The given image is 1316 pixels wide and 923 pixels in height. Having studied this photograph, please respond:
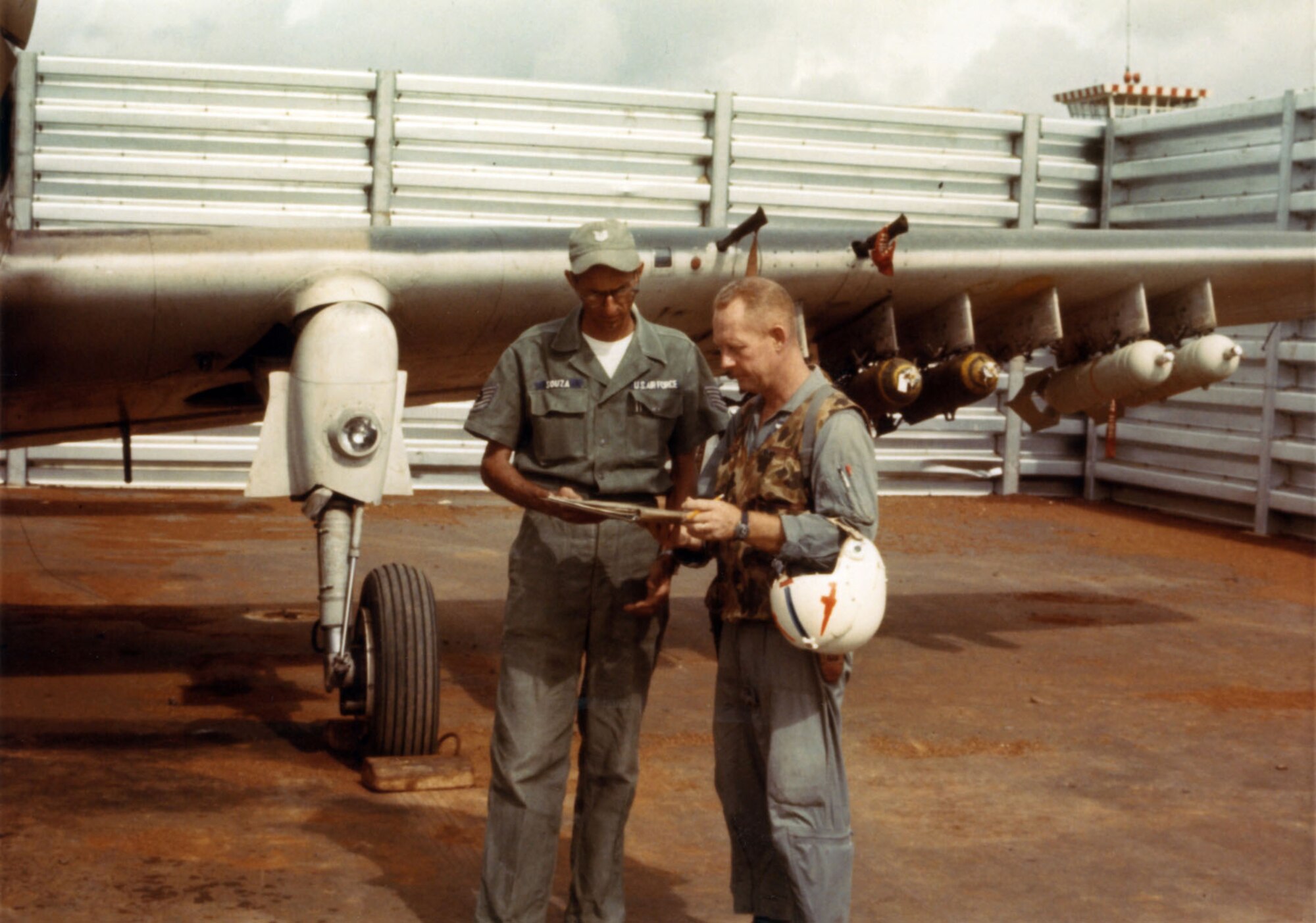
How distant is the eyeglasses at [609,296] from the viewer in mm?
4676

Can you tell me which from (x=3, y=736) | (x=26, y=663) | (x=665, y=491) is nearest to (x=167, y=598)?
(x=26, y=663)

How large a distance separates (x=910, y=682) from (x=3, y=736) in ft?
17.4

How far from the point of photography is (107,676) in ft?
28.0

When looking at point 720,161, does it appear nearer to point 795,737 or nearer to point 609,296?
point 609,296

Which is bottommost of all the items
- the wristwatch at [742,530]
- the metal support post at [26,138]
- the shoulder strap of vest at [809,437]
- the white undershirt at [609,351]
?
the wristwatch at [742,530]

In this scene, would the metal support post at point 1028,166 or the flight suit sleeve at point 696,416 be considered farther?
the metal support post at point 1028,166

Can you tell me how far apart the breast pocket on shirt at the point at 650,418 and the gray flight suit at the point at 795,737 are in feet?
1.72

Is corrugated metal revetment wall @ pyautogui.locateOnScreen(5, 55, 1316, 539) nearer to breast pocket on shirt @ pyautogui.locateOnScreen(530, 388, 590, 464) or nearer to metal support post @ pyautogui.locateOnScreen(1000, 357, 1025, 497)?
metal support post @ pyautogui.locateOnScreen(1000, 357, 1025, 497)

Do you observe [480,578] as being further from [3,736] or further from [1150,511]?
[1150,511]

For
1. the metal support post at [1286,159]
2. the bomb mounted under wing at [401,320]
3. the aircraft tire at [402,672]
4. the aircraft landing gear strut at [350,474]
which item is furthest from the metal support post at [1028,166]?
the aircraft tire at [402,672]

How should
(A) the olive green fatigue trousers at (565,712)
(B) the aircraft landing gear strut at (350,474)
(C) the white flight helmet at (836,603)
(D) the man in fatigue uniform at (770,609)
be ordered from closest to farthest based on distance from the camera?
(C) the white flight helmet at (836,603) → (D) the man in fatigue uniform at (770,609) → (A) the olive green fatigue trousers at (565,712) → (B) the aircraft landing gear strut at (350,474)

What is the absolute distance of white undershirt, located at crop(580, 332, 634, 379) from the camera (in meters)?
4.79

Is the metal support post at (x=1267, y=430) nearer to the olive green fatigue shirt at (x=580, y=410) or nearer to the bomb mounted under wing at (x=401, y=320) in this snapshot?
the bomb mounted under wing at (x=401, y=320)

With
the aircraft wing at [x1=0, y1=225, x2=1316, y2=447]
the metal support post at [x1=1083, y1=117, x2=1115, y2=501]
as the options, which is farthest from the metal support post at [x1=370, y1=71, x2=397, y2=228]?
the metal support post at [x1=1083, y1=117, x2=1115, y2=501]
